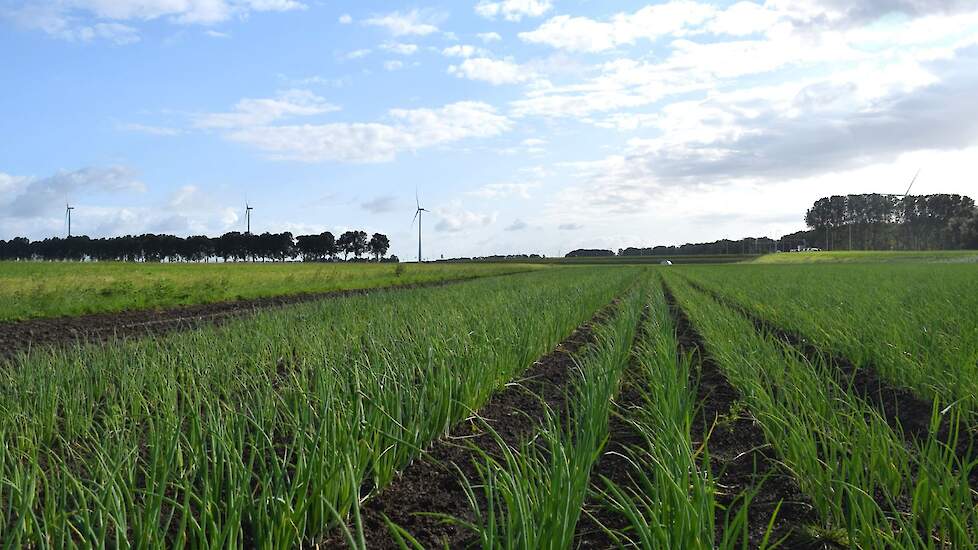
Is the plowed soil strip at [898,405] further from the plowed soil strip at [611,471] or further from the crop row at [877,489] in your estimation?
the plowed soil strip at [611,471]

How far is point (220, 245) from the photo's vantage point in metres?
108

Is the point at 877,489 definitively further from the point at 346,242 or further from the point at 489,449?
the point at 346,242

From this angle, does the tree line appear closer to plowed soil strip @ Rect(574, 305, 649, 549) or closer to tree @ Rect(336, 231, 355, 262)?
tree @ Rect(336, 231, 355, 262)

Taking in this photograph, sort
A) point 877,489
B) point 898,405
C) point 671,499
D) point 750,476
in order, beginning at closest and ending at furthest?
point 671,499 → point 877,489 → point 750,476 → point 898,405

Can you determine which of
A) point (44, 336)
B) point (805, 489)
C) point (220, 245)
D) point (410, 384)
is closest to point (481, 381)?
point (410, 384)

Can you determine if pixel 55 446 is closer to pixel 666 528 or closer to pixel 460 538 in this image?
pixel 460 538

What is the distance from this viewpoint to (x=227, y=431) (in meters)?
3.03

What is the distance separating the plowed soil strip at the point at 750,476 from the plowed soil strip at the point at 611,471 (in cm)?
43

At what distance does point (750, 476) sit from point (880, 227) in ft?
418

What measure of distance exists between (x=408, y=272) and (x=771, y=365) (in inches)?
1271

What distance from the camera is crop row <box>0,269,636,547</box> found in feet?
7.32

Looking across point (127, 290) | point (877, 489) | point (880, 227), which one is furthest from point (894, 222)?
point (877, 489)

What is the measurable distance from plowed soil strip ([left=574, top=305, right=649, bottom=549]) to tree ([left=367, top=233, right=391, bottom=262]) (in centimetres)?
11410

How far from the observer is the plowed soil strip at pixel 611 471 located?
112 inches
